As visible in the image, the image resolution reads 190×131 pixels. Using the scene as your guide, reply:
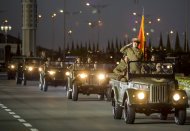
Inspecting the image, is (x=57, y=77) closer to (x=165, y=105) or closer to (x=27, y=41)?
(x=165, y=105)

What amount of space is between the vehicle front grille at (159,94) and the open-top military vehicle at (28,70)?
3405cm

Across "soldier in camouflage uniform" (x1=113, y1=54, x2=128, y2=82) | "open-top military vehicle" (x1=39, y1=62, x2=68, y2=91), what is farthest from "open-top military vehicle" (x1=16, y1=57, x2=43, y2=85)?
"soldier in camouflage uniform" (x1=113, y1=54, x2=128, y2=82)

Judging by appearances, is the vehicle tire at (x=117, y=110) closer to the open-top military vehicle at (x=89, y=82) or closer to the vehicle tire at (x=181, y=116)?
the vehicle tire at (x=181, y=116)

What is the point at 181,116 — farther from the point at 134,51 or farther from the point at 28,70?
the point at 28,70

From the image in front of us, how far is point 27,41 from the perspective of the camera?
460ft

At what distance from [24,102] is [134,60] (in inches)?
403

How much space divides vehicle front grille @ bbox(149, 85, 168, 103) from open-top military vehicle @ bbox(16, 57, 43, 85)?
34.1 meters

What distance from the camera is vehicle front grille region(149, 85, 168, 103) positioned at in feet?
77.2

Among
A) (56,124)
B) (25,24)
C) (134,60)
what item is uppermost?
(25,24)

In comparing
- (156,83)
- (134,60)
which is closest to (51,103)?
(134,60)

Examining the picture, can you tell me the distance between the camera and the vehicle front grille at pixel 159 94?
2353cm

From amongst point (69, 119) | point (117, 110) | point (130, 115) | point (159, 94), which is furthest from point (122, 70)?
point (130, 115)

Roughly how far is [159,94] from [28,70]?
34.5 meters

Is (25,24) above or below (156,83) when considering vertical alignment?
above
